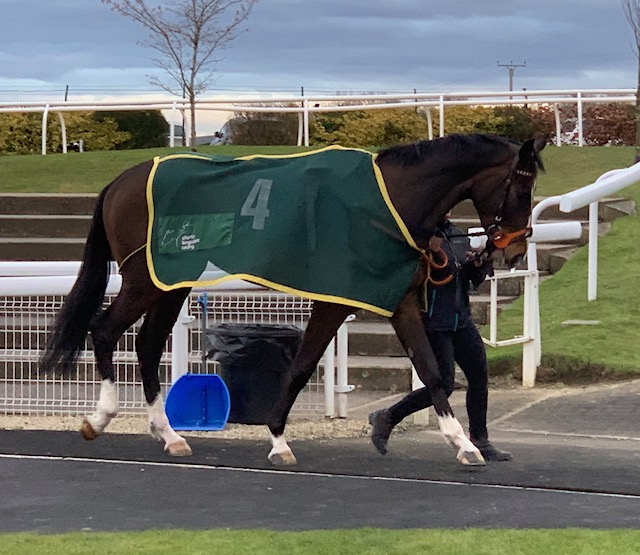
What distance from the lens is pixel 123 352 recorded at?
816 centimetres

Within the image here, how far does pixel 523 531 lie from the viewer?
4.98m

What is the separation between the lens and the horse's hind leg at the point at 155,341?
7156mm

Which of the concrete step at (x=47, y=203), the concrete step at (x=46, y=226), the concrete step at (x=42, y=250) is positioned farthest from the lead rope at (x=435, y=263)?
the concrete step at (x=47, y=203)

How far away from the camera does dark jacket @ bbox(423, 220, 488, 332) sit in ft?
21.4

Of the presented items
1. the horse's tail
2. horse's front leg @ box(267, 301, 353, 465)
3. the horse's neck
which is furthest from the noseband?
the horse's tail

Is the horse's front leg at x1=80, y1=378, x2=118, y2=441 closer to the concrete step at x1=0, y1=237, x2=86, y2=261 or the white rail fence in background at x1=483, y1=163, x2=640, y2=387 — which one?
the white rail fence in background at x1=483, y1=163, x2=640, y2=387

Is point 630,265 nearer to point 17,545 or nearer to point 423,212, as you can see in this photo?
point 423,212

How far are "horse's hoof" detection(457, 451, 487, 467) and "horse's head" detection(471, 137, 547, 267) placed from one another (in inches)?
39.6

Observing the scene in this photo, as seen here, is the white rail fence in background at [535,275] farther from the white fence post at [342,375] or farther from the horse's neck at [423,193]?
the horse's neck at [423,193]

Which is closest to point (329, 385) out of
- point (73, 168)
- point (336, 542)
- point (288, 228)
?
point (288, 228)

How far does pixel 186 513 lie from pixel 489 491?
147 centimetres

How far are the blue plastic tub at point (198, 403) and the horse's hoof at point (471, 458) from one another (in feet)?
5.93

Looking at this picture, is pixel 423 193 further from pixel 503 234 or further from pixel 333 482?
pixel 333 482

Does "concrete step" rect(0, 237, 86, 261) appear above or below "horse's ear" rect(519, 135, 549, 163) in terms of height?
below
